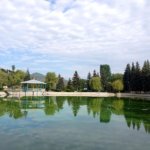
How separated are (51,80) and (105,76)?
11.5 metres

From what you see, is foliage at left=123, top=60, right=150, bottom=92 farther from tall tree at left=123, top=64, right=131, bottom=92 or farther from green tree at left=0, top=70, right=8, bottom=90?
green tree at left=0, top=70, right=8, bottom=90

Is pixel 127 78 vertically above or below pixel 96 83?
above

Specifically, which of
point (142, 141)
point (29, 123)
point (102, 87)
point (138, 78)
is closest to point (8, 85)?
point (102, 87)

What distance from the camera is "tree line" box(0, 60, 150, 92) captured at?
5212 cm

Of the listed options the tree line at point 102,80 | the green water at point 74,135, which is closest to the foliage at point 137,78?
the tree line at point 102,80

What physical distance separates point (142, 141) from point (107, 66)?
194ft

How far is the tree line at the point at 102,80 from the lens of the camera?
52116 millimetres

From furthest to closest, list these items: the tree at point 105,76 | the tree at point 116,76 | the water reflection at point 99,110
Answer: the tree at point 116,76, the tree at point 105,76, the water reflection at point 99,110

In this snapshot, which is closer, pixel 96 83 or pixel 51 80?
pixel 96 83

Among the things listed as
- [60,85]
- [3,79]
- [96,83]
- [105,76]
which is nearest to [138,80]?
[96,83]

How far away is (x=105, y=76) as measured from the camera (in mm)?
67250

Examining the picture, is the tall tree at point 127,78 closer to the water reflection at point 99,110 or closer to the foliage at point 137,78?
the foliage at point 137,78

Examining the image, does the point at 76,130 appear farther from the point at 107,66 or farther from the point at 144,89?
the point at 107,66

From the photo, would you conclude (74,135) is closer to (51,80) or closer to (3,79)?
(3,79)
